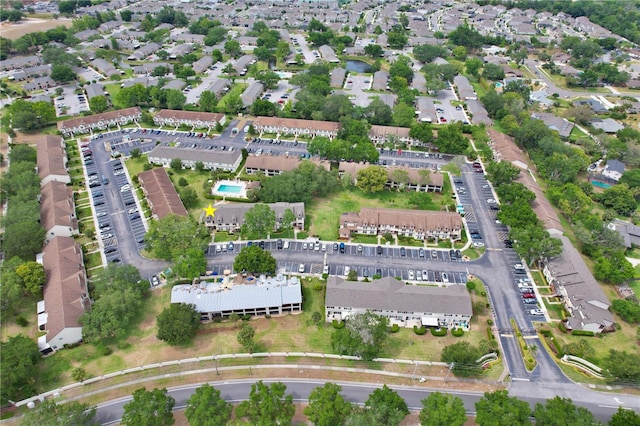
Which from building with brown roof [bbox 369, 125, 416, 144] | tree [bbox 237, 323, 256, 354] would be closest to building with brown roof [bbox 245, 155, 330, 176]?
building with brown roof [bbox 369, 125, 416, 144]

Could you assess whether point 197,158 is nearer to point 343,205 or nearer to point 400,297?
point 343,205

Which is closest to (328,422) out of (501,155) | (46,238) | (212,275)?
(212,275)

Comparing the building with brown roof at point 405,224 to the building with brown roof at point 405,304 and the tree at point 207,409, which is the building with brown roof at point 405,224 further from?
the tree at point 207,409

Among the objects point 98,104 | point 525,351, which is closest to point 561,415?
point 525,351

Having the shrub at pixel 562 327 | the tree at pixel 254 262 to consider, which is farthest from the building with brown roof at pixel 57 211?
the shrub at pixel 562 327

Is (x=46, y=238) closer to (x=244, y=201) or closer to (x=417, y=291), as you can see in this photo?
(x=244, y=201)
